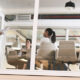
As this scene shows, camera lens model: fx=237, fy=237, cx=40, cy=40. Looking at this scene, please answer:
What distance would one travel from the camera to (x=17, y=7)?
918 centimetres

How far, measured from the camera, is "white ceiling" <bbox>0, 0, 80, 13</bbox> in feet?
28.0

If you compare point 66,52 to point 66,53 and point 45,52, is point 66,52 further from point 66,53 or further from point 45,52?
point 45,52

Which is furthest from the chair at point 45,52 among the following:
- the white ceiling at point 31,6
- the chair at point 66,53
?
the white ceiling at point 31,6

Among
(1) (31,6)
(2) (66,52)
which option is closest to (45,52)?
(2) (66,52)

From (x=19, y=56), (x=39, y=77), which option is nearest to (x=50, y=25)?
(x=19, y=56)

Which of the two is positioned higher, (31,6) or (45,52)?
(31,6)

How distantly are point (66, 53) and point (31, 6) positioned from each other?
4.89m

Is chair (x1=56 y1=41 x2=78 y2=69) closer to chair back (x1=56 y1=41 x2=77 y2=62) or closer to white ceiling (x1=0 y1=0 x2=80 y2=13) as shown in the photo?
chair back (x1=56 y1=41 x2=77 y2=62)

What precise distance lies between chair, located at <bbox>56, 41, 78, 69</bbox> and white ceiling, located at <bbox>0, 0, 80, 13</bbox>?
13.3 ft

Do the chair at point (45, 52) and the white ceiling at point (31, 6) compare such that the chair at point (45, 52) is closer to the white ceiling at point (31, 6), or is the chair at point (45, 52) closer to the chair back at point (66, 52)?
the chair back at point (66, 52)

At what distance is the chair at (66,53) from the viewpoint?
4.45 metres

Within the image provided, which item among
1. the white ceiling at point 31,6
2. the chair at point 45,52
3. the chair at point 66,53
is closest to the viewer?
the chair at point 66,53

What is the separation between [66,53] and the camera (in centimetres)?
448

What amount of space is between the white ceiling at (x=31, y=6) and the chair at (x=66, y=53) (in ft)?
13.3
